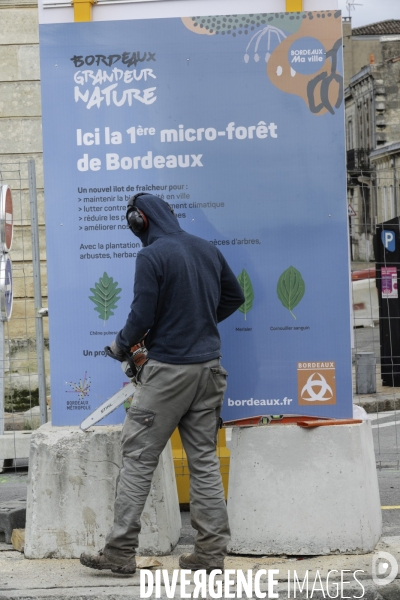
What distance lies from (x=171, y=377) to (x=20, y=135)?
743 centimetres

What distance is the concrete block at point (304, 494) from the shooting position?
5.13m

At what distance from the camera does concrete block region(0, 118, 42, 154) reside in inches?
451

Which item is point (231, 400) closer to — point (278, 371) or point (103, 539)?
point (278, 371)

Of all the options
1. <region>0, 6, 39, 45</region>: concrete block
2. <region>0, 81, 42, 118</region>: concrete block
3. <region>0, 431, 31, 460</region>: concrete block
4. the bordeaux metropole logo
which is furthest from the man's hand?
<region>0, 6, 39, 45</region>: concrete block

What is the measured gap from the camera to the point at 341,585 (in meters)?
4.71

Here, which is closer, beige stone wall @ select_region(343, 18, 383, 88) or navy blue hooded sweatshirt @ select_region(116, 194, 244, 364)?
navy blue hooded sweatshirt @ select_region(116, 194, 244, 364)

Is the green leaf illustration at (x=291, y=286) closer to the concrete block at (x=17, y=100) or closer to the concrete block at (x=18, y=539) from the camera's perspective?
the concrete block at (x=18, y=539)

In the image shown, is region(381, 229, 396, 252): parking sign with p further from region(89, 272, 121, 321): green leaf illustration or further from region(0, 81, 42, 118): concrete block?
region(89, 272, 121, 321): green leaf illustration

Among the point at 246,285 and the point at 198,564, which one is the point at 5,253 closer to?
the point at 246,285

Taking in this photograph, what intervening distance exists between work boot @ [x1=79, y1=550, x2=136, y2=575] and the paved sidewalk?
0.18 ft

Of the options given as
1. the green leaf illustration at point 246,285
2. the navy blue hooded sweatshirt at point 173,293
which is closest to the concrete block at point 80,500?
the navy blue hooded sweatshirt at point 173,293

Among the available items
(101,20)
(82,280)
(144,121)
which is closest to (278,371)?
(82,280)

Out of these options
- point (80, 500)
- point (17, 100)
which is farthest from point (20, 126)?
point (80, 500)

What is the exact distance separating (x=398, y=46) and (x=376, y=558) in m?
56.1
